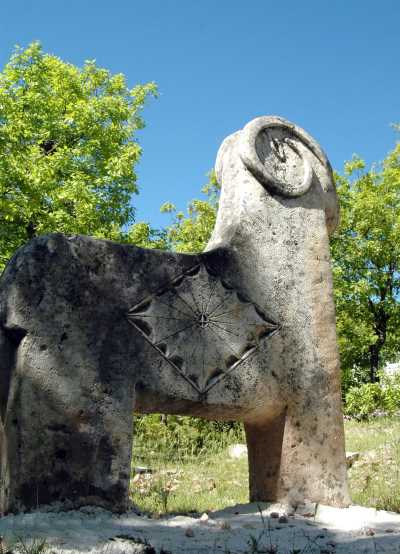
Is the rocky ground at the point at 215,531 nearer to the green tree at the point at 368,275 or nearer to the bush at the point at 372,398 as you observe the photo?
the bush at the point at 372,398

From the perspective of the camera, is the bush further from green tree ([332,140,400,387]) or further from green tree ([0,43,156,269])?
green tree ([0,43,156,269])

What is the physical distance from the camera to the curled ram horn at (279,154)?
16.7 feet

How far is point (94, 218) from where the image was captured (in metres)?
12.7

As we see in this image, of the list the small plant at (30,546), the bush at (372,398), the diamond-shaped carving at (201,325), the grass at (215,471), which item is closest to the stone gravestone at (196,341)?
the diamond-shaped carving at (201,325)

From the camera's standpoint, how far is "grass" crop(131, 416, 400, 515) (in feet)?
20.0

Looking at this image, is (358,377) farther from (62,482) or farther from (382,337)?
(62,482)

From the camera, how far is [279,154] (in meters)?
5.38

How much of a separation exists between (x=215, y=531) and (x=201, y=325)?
1315mm

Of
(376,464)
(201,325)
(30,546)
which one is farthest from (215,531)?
(376,464)

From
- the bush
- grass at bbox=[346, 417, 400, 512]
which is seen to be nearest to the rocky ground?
grass at bbox=[346, 417, 400, 512]

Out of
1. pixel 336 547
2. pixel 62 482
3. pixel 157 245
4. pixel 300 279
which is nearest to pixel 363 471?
pixel 300 279

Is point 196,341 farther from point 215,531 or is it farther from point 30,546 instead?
point 30,546

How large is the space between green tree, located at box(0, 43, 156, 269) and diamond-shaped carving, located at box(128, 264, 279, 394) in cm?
816

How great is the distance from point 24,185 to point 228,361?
9.30m
